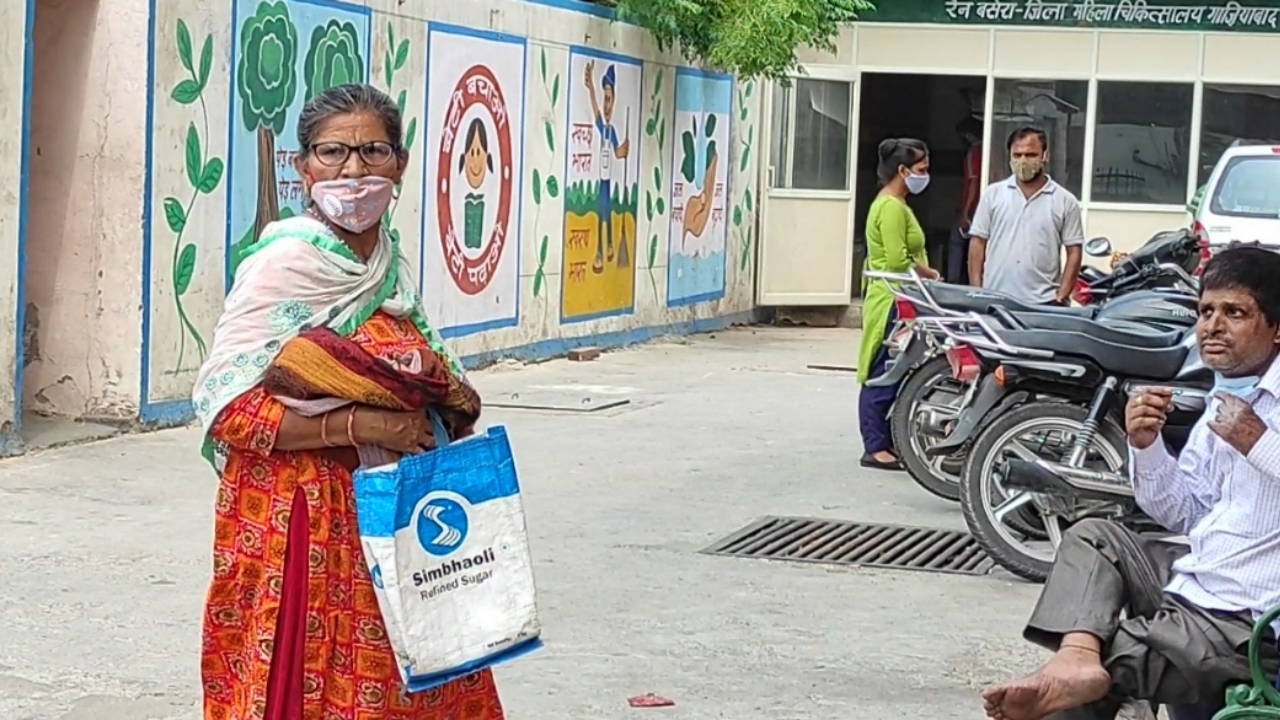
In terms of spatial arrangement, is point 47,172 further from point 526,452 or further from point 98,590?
point 98,590

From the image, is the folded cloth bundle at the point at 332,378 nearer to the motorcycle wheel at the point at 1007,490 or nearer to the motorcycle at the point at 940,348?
the motorcycle wheel at the point at 1007,490

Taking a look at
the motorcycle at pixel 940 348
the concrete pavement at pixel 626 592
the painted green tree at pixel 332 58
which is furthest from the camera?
the painted green tree at pixel 332 58

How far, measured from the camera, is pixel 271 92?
11.6 meters

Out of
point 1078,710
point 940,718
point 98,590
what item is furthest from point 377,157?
point 98,590

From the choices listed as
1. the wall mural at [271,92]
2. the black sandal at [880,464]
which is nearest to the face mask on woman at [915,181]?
A: the black sandal at [880,464]

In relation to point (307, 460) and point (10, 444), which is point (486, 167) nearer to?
point (10, 444)

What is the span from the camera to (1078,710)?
430cm

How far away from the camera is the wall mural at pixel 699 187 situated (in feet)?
Result: 61.1

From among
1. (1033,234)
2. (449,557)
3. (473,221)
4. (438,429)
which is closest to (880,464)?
(1033,234)

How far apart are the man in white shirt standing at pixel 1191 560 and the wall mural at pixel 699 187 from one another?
1389 centimetres

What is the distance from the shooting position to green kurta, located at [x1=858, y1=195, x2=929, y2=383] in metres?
10.6

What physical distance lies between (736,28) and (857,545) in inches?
379

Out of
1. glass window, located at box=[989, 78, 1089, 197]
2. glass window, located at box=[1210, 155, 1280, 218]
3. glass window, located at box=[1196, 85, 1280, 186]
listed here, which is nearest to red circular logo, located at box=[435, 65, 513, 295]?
glass window, located at box=[1210, 155, 1280, 218]

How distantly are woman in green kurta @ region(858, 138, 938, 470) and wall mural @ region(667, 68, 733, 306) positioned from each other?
767cm
